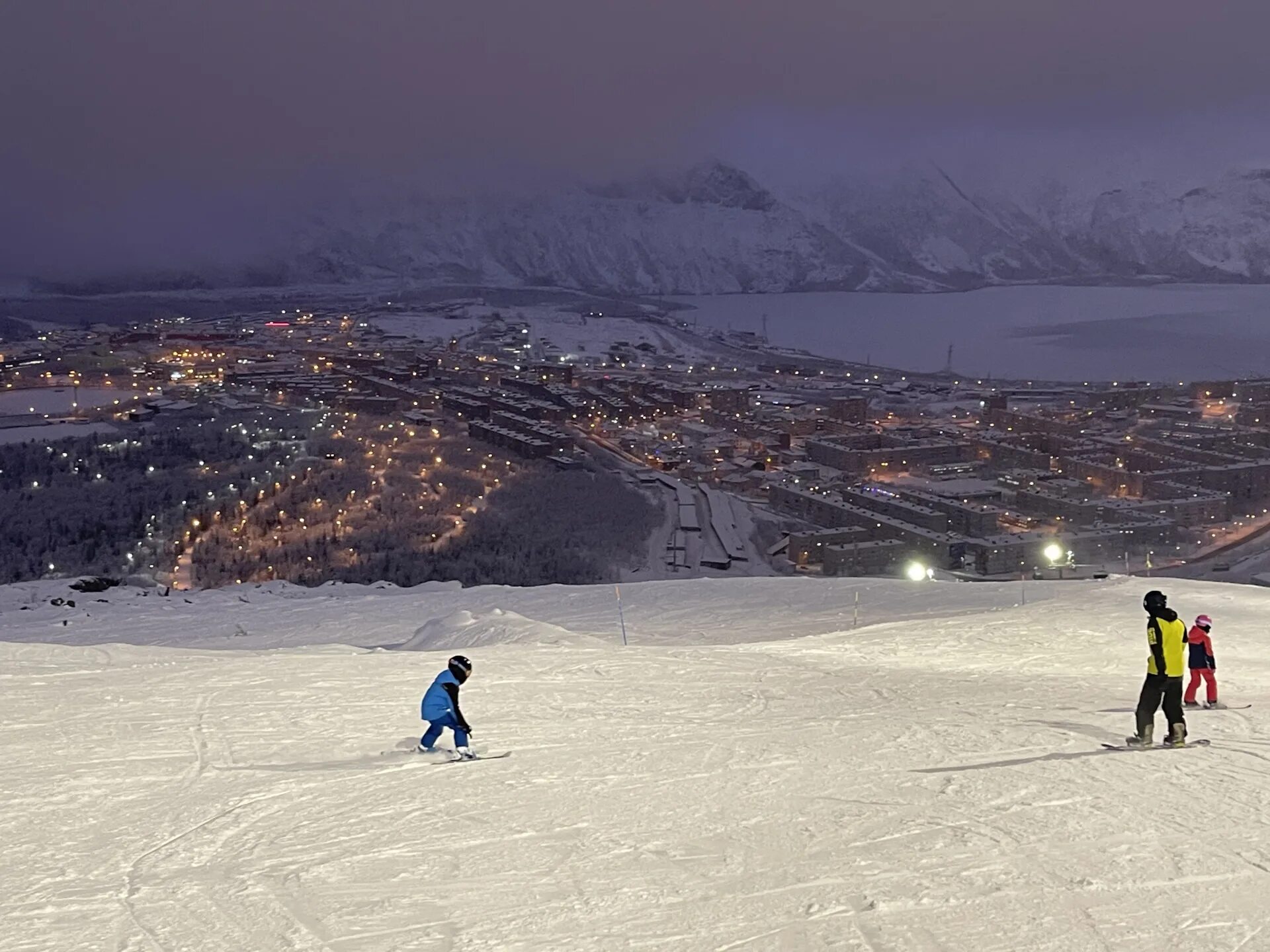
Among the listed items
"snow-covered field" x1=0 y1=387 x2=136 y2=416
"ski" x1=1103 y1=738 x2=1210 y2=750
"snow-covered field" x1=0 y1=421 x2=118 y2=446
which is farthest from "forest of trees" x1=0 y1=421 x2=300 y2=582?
"ski" x1=1103 y1=738 x2=1210 y2=750

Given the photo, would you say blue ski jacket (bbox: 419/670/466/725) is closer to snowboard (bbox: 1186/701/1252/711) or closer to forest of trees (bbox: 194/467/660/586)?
snowboard (bbox: 1186/701/1252/711)

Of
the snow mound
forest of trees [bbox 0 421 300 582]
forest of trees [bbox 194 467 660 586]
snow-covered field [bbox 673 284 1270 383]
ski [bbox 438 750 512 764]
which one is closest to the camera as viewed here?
ski [bbox 438 750 512 764]

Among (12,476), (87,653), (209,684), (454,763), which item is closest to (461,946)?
(454,763)

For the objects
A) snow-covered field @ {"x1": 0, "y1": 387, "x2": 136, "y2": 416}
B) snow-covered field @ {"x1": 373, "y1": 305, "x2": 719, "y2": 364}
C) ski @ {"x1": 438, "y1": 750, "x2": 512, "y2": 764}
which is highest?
snow-covered field @ {"x1": 373, "y1": 305, "x2": 719, "y2": 364}

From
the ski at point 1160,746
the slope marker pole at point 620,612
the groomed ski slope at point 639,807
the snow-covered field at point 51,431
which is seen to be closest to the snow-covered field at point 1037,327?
the snow-covered field at point 51,431

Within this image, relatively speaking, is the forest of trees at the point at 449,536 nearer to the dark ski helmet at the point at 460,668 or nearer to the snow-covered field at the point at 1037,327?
the dark ski helmet at the point at 460,668

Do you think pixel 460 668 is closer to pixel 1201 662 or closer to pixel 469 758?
pixel 469 758

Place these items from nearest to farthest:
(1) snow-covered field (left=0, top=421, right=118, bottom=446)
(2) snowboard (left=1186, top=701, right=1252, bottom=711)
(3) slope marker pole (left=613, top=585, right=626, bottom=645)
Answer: (2) snowboard (left=1186, top=701, right=1252, bottom=711), (3) slope marker pole (left=613, top=585, right=626, bottom=645), (1) snow-covered field (left=0, top=421, right=118, bottom=446)

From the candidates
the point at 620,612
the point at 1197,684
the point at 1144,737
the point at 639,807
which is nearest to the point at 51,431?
the point at 620,612

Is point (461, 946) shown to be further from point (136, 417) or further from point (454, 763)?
point (136, 417)
